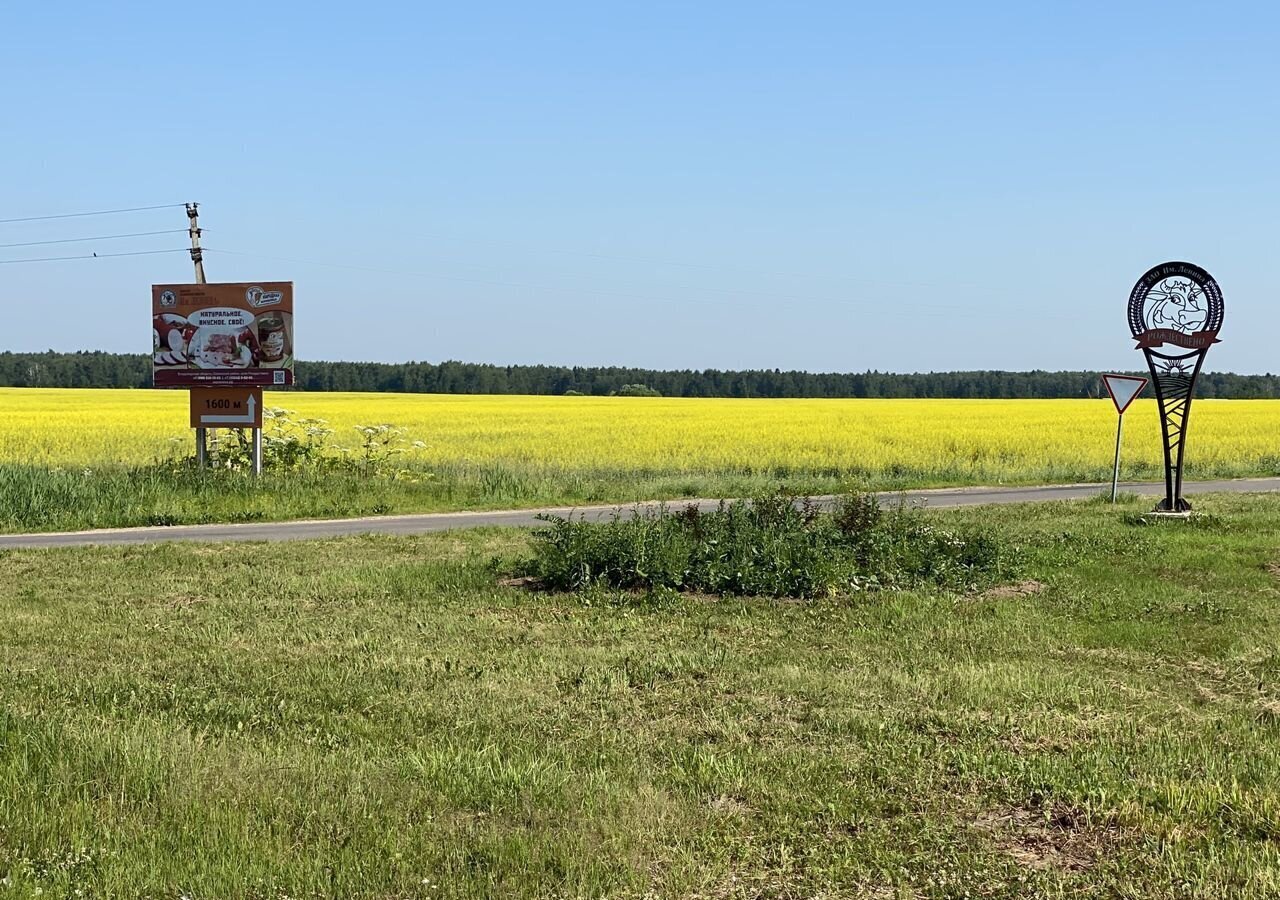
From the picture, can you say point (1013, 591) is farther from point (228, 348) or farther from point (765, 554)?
point (228, 348)

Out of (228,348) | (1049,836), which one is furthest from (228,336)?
(1049,836)

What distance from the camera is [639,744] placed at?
6.29 meters

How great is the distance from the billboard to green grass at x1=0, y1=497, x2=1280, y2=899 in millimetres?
12049

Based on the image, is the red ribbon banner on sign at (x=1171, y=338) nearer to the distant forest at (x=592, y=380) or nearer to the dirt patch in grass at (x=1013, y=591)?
the dirt patch in grass at (x=1013, y=591)

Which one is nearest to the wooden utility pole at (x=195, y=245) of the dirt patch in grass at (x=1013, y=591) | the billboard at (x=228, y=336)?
the billboard at (x=228, y=336)

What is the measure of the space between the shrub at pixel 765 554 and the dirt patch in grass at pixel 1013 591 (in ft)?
0.62

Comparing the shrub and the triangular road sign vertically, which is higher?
the triangular road sign

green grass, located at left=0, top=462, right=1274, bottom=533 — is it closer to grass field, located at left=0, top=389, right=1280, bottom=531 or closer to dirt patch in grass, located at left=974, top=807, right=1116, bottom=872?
grass field, located at left=0, top=389, right=1280, bottom=531

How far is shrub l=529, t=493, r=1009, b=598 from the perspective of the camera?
1077 cm

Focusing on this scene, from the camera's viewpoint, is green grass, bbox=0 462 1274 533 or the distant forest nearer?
green grass, bbox=0 462 1274 533

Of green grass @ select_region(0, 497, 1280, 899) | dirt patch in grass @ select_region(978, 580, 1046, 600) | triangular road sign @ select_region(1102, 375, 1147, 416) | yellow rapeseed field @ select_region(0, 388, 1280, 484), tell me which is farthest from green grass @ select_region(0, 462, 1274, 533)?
green grass @ select_region(0, 497, 1280, 899)

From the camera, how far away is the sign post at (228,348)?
22.7 m

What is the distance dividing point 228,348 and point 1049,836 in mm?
20422

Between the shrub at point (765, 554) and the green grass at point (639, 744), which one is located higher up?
the shrub at point (765, 554)
